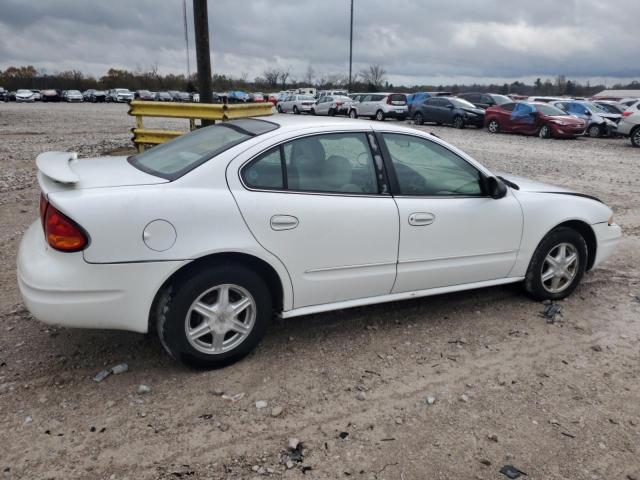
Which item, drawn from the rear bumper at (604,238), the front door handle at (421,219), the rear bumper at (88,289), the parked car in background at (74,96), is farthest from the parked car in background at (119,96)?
the rear bumper at (88,289)

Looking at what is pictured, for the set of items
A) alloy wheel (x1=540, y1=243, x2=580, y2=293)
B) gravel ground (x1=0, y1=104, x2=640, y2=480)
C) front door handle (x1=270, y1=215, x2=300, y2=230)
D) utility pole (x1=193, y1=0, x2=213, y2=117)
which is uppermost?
utility pole (x1=193, y1=0, x2=213, y2=117)

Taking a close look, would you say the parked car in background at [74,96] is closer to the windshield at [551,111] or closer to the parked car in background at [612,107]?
the windshield at [551,111]

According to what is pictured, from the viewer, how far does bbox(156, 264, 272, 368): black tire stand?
10.4 ft

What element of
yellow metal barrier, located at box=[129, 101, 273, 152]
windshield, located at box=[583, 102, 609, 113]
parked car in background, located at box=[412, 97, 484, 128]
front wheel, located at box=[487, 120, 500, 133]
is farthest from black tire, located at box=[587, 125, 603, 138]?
yellow metal barrier, located at box=[129, 101, 273, 152]

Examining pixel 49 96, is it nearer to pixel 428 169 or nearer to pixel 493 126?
pixel 493 126

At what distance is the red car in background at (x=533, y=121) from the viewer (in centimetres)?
2031

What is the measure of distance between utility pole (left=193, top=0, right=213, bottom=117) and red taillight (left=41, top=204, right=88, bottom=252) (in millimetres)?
6666

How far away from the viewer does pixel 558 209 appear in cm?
451

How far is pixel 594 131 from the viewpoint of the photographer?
22.0 meters

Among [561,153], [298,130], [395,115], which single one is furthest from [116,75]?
[298,130]

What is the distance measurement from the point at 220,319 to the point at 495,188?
2.29 m

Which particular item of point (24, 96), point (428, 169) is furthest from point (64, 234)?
point (24, 96)

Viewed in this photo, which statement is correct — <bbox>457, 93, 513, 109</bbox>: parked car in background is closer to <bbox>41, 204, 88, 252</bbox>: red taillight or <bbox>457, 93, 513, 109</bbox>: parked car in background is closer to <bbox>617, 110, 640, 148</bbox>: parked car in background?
<bbox>617, 110, 640, 148</bbox>: parked car in background

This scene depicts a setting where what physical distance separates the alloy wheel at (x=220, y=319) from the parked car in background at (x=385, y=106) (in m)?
25.5
